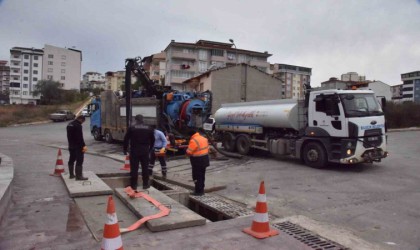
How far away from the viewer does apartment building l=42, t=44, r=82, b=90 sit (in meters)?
93.1

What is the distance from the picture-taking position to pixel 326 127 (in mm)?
11930

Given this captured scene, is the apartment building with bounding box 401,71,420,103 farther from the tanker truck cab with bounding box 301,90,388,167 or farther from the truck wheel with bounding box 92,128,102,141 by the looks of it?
the tanker truck cab with bounding box 301,90,388,167

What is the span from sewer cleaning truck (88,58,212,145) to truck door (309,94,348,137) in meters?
5.16

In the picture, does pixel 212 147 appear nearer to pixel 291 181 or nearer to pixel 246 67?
pixel 291 181

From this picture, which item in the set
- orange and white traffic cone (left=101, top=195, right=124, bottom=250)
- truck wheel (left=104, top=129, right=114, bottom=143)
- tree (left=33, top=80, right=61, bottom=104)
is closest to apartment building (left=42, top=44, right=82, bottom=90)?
tree (left=33, top=80, right=61, bottom=104)

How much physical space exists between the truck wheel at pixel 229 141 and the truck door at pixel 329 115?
4828 millimetres

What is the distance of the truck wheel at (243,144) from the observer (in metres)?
15.6

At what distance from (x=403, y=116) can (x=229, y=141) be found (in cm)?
2691

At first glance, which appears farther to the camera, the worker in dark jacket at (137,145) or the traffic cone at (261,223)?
the worker in dark jacket at (137,145)

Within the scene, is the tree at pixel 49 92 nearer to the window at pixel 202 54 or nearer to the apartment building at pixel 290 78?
the window at pixel 202 54

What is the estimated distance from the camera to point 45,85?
67938mm

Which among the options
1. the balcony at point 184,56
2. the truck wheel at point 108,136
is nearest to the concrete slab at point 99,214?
the truck wheel at point 108,136

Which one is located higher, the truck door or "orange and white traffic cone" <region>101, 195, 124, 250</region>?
the truck door

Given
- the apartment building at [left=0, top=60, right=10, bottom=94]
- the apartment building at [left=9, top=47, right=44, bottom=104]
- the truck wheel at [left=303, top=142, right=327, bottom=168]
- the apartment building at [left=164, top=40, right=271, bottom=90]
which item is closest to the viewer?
the truck wheel at [left=303, top=142, right=327, bottom=168]
